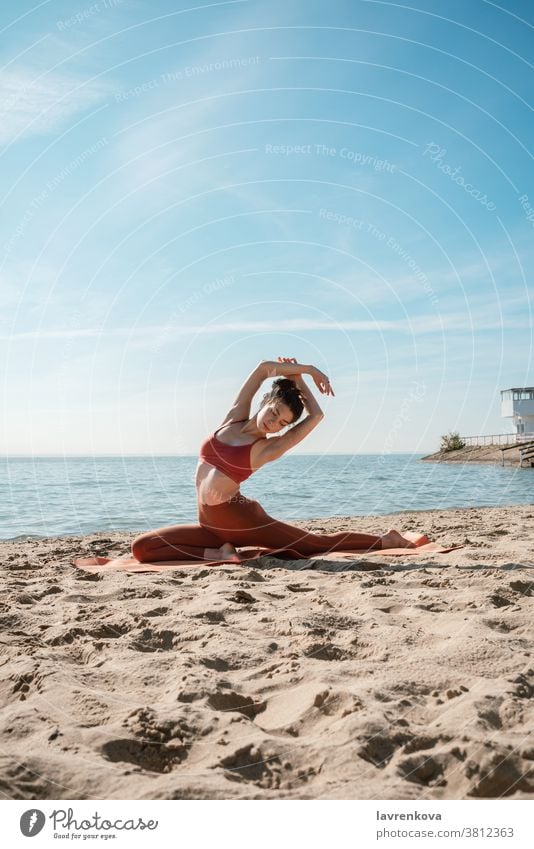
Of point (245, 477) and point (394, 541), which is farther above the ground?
point (245, 477)

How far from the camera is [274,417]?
20.0ft

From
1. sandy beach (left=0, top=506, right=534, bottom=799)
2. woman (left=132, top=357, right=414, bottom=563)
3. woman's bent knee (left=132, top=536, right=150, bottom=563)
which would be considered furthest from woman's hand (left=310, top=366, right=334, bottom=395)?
woman's bent knee (left=132, top=536, right=150, bottom=563)

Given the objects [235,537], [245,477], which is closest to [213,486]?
[245,477]

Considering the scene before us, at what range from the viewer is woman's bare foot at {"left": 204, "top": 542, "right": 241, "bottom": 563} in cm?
635

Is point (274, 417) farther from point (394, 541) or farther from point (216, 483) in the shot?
point (394, 541)

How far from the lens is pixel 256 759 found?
2.34 metres

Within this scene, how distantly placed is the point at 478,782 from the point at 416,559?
13.1ft

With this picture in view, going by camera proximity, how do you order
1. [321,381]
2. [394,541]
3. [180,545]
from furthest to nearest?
[394,541] → [180,545] → [321,381]

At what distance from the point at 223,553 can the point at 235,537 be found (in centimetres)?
23

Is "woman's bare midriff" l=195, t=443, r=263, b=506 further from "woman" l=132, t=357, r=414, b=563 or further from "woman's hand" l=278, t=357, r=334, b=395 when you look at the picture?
"woman's hand" l=278, t=357, r=334, b=395
